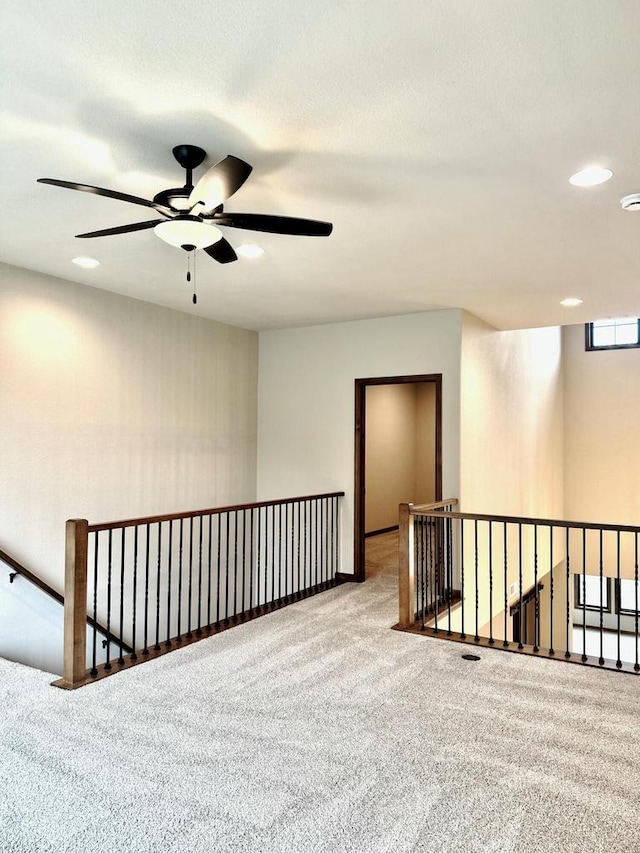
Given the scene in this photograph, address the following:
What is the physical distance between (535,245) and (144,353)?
3696 millimetres

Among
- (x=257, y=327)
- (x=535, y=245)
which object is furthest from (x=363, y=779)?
(x=257, y=327)

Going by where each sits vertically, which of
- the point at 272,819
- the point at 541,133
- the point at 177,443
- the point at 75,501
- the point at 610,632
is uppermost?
the point at 541,133

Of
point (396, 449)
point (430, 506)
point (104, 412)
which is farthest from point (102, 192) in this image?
point (396, 449)

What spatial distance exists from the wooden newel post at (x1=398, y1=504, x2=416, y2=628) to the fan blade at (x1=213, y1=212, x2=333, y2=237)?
2543 millimetres

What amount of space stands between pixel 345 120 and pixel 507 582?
6.22m

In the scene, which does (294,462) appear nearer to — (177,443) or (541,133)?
(177,443)

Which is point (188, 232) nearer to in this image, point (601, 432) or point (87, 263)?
point (87, 263)

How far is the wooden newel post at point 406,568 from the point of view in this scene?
466 centimetres

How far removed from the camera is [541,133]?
2.56 meters

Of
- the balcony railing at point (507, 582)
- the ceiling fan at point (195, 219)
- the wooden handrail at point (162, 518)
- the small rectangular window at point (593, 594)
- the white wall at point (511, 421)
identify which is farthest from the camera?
the small rectangular window at point (593, 594)

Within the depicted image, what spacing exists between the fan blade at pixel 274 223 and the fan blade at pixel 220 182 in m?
0.14

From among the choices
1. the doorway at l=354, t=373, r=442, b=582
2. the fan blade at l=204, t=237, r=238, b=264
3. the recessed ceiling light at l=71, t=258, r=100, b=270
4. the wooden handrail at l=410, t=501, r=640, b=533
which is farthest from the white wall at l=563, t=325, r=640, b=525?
the fan blade at l=204, t=237, r=238, b=264

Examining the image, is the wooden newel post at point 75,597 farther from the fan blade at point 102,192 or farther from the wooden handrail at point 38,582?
the fan blade at point 102,192

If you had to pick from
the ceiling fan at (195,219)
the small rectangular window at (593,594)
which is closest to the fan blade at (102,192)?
the ceiling fan at (195,219)
